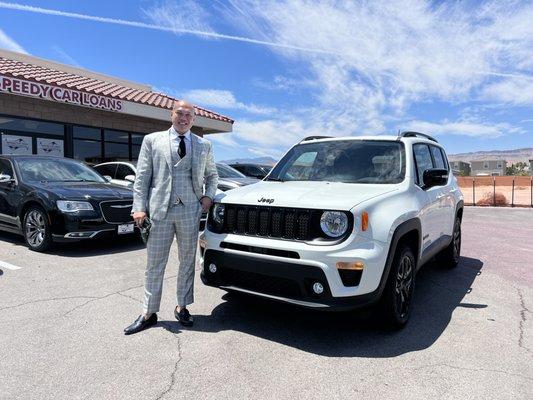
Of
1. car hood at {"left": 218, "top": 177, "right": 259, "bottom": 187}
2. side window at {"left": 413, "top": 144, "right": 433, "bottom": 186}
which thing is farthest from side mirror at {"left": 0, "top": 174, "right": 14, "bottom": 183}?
side window at {"left": 413, "top": 144, "right": 433, "bottom": 186}

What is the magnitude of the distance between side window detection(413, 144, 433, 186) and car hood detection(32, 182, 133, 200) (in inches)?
179

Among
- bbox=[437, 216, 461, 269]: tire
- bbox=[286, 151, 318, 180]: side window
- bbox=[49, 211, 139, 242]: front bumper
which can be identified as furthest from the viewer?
bbox=[49, 211, 139, 242]: front bumper

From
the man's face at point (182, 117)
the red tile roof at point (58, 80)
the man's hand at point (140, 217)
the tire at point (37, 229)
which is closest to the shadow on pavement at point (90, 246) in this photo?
the tire at point (37, 229)

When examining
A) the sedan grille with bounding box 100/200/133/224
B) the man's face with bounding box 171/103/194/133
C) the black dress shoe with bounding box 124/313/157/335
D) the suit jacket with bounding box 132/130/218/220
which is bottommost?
the black dress shoe with bounding box 124/313/157/335

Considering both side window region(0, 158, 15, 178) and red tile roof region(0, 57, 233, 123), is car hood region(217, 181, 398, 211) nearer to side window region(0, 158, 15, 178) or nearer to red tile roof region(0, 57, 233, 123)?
side window region(0, 158, 15, 178)

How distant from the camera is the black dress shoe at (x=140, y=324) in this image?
376 centimetres

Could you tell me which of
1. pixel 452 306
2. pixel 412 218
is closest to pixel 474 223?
pixel 452 306

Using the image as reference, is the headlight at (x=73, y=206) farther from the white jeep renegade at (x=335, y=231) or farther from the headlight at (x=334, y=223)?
the headlight at (x=334, y=223)

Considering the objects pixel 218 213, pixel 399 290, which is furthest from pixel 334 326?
pixel 218 213

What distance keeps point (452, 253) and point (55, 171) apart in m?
6.71

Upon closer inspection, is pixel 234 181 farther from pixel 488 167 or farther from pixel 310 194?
pixel 488 167

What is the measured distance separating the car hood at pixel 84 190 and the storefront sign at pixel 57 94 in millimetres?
5129

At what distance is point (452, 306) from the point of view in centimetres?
466

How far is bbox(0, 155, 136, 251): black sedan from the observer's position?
658cm
